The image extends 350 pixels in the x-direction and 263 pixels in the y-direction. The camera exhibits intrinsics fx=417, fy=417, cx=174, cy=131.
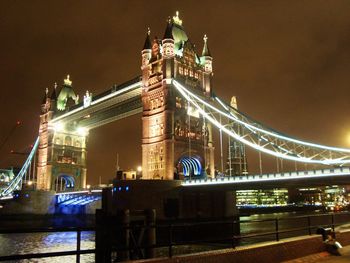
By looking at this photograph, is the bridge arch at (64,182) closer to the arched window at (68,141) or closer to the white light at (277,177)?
the arched window at (68,141)

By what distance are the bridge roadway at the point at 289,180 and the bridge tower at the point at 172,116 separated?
44.5ft

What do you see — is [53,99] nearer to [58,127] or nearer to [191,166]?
[58,127]

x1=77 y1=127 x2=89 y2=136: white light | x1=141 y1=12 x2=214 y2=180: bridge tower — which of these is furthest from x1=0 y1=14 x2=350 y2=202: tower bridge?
x1=77 y1=127 x2=89 y2=136: white light

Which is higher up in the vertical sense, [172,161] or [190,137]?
[190,137]

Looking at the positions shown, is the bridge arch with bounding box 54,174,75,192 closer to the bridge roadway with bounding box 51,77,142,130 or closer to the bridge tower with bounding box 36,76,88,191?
the bridge tower with bounding box 36,76,88,191

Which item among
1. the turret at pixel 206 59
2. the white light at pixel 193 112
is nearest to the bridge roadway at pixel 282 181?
the white light at pixel 193 112

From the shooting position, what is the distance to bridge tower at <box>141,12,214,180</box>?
59.5m

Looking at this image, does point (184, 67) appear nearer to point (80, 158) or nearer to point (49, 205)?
point (49, 205)

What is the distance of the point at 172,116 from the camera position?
59812 mm

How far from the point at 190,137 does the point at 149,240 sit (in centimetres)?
5063

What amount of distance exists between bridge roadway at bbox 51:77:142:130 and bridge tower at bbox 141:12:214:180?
5.54 meters

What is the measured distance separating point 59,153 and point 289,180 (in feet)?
218

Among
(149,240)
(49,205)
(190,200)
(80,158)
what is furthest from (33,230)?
(80,158)

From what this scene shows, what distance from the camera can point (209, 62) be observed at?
226 ft
